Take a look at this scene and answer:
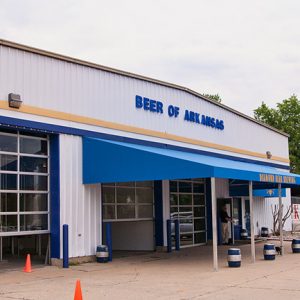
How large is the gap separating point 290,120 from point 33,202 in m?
39.8

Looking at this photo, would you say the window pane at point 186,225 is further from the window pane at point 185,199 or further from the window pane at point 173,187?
the window pane at point 173,187

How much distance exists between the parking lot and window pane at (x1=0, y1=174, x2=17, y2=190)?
90.3 inches

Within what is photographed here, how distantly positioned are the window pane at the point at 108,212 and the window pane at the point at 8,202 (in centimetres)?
421

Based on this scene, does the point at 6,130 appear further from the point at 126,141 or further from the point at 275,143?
the point at 275,143

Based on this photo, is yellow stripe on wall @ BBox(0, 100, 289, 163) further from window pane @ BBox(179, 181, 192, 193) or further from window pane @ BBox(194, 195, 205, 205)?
window pane @ BBox(194, 195, 205, 205)

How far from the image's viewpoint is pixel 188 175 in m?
15.0

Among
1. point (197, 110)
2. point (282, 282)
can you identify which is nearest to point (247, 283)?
point (282, 282)

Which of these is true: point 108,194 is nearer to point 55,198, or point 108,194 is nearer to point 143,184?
point 143,184

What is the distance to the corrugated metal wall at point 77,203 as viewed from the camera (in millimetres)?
16453

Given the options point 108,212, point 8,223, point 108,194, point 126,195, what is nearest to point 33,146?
point 8,223

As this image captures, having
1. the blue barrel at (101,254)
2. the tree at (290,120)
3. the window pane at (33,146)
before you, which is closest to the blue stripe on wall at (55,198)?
the window pane at (33,146)

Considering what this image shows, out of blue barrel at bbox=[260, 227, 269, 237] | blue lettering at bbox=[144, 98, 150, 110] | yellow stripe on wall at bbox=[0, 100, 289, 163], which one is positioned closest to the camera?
yellow stripe on wall at bbox=[0, 100, 289, 163]

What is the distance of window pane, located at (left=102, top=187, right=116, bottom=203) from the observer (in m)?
19.2

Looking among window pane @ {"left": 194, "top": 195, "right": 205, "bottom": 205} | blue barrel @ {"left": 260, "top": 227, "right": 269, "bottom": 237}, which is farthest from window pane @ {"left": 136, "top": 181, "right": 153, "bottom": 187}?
blue barrel @ {"left": 260, "top": 227, "right": 269, "bottom": 237}
